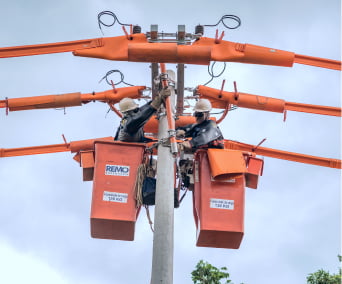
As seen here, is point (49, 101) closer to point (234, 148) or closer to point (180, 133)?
point (180, 133)

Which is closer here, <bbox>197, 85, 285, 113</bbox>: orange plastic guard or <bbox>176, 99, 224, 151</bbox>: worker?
<bbox>176, 99, 224, 151</bbox>: worker

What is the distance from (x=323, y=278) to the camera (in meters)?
11.9

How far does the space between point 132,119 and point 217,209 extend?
4.90ft

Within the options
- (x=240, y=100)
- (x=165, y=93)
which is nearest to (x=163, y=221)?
(x=165, y=93)

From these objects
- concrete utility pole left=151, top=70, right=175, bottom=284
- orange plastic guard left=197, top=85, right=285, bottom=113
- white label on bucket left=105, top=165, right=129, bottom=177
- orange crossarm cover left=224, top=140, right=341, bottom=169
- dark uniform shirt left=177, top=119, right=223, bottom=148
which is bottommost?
concrete utility pole left=151, top=70, right=175, bottom=284

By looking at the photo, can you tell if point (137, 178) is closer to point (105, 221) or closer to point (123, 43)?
point (105, 221)

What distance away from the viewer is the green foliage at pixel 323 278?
11.7m

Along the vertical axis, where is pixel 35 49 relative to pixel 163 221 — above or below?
above

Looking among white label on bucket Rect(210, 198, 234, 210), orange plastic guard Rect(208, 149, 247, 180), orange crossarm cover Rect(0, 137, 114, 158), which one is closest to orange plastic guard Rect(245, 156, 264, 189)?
orange plastic guard Rect(208, 149, 247, 180)

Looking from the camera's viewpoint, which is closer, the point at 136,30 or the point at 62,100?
the point at 136,30

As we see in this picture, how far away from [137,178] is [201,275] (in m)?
4.03

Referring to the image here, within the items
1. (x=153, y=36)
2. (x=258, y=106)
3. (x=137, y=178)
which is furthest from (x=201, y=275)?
(x=153, y=36)

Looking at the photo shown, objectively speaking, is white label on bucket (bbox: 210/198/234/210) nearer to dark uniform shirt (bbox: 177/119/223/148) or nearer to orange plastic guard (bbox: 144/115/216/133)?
dark uniform shirt (bbox: 177/119/223/148)

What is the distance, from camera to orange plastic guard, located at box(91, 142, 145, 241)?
778cm
